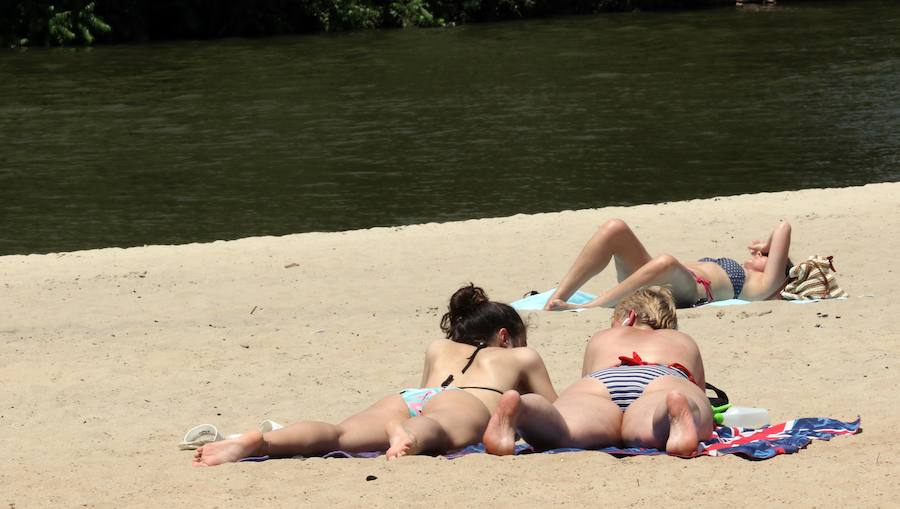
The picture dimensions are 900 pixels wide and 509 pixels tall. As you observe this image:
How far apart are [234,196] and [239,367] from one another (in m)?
8.75

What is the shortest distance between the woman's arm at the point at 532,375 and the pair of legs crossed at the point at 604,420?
0.30 ft

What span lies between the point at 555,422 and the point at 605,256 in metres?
2.97

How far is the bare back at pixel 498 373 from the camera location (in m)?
5.25

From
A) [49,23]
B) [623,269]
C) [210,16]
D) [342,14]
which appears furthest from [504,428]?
[210,16]

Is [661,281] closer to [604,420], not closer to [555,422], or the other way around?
[604,420]

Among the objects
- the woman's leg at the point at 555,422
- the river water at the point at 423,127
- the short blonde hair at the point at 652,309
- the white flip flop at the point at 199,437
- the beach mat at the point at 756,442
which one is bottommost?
the river water at the point at 423,127

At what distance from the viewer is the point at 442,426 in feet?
16.1

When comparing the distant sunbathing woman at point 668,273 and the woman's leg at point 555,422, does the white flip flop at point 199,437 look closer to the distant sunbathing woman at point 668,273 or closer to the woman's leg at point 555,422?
the woman's leg at point 555,422

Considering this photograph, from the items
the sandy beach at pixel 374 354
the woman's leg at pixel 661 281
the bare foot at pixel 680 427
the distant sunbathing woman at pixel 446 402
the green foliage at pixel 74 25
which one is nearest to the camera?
the sandy beach at pixel 374 354

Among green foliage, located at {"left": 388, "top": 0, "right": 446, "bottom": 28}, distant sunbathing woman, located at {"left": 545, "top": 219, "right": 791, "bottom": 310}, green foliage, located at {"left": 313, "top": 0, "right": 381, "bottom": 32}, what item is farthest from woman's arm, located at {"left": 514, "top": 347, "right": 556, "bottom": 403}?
green foliage, located at {"left": 388, "top": 0, "right": 446, "bottom": 28}

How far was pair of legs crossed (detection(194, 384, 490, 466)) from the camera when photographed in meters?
Answer: 4.75

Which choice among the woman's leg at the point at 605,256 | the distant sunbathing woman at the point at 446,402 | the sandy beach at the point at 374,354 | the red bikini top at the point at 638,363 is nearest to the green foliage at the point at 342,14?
the sandy beach at the point at 374,354

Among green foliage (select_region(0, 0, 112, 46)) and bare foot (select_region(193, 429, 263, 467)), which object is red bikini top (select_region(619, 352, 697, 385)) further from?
green foliage (select_region(0, 0, 112, 46))

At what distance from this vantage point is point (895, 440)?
4.86 metres
